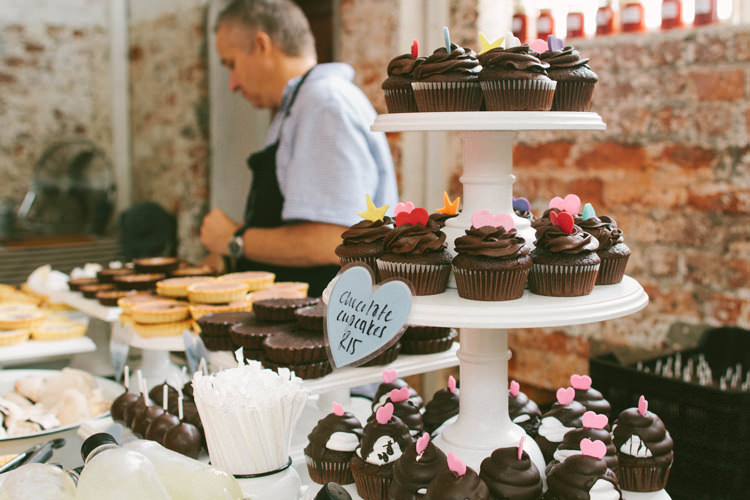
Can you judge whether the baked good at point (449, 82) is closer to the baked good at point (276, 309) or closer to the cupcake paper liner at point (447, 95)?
the cupcake paper liner at point (447, 95)

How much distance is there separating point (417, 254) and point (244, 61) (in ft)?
5.41

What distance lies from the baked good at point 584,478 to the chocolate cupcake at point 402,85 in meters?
0.62

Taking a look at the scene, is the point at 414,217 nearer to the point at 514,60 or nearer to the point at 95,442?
the point at 514,60

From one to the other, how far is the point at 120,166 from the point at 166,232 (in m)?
1.36

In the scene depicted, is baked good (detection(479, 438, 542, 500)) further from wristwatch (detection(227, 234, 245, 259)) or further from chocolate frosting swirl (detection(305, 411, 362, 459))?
wristwatch (detection(227, 234, 245, 259))

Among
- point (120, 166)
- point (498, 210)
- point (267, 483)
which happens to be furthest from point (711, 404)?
point (120, 166)

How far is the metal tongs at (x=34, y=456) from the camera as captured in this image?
51.4 inches

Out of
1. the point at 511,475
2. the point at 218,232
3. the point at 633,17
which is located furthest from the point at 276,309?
the point at 633,17

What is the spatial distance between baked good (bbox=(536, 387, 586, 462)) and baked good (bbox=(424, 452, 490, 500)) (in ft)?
0.87

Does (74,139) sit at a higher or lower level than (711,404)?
higher

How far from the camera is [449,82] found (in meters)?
1.13

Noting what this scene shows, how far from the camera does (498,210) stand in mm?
1170

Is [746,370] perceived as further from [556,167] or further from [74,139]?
[74,139]

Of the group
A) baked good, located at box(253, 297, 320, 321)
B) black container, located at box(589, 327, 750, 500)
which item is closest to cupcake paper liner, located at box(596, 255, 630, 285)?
baked good, located at box(253, 297, 320, 321)
